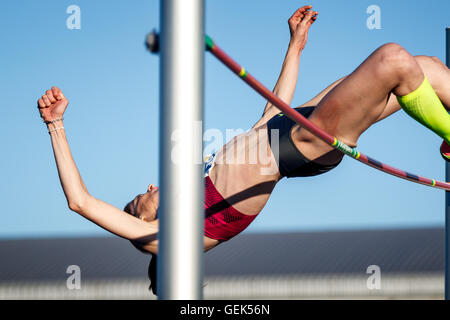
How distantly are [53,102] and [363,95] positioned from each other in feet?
5.35

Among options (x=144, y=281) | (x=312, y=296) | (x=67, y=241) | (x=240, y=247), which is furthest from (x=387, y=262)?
(x=67, y=241)

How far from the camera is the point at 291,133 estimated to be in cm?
350

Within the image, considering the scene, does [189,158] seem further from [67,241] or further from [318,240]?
[67,241]

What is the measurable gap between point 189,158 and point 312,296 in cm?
2075

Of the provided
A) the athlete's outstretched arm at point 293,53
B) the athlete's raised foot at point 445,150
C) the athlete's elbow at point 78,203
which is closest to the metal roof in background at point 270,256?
the athlete's outstretched arm at point 293,53

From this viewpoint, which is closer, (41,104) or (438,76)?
(438,76)

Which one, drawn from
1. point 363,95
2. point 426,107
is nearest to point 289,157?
point 363,95

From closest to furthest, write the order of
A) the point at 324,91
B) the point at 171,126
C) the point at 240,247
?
1. the point at 171,126
2. the point at 324,91
3. the point at 240,247

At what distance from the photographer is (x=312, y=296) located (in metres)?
22.0

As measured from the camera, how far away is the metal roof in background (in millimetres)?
24000

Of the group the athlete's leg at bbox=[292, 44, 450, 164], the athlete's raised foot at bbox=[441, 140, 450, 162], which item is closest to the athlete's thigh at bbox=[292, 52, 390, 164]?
the athlete's leg at bbox=[292, 44, 450, 164]

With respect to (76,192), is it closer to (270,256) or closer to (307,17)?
(307,17)

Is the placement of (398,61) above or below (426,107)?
above

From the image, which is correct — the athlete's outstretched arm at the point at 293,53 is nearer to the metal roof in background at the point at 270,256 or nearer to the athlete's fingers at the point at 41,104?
the athlete's fingers at the point at 41,104
